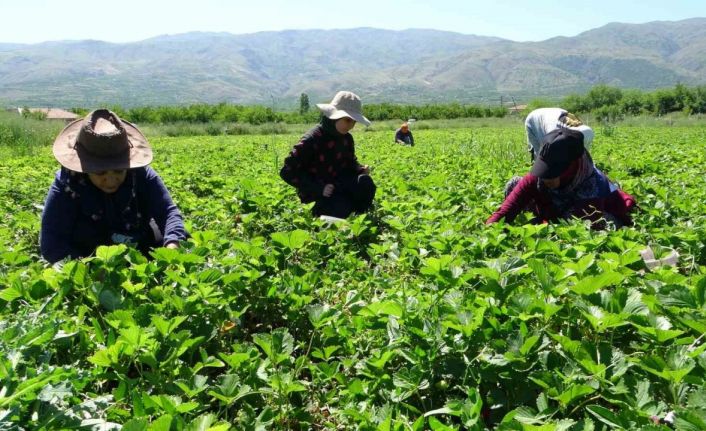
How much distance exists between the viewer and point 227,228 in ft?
14.9

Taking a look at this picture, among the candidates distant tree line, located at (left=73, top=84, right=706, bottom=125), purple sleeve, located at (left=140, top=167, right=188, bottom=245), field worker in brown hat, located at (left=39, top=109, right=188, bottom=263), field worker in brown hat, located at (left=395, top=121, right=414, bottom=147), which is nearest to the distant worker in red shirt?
purple sleeve, located at (left=140, top=167, right=188, bottom=245)

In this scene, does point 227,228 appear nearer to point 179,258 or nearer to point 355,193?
point 355,193

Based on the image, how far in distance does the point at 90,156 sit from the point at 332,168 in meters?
2.65

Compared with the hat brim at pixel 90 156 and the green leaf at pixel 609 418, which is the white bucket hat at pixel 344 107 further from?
the green leaf at pixel 609 418

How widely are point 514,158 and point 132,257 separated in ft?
25.4

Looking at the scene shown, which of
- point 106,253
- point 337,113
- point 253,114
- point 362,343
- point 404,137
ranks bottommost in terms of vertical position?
point 362,343

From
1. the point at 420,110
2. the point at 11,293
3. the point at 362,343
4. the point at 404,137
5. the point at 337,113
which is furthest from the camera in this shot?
the point at 420,110

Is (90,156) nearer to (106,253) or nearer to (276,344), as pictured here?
(106,253)

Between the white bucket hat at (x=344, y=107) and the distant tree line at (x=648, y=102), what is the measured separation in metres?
56.0

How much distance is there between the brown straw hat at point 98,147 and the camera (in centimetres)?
297

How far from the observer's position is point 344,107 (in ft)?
16.6

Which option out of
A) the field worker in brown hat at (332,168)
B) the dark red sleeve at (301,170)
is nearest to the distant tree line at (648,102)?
the field worker in brown hat at (332,168)

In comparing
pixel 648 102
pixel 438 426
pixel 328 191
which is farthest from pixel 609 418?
pixel 648 102

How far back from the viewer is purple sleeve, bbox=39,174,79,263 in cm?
318
